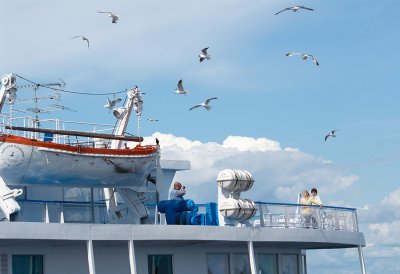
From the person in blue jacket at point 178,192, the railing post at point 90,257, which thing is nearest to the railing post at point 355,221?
the person in blue jacket at point 178,192

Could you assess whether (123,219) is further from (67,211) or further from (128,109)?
(128,109)

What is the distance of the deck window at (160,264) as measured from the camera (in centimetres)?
2738

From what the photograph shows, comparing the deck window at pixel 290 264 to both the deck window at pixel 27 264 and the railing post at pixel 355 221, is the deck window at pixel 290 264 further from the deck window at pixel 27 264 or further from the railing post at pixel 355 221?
the deck window at pixel 27 264

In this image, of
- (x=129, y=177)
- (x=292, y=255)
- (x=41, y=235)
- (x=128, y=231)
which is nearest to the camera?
(x=41, y=235)

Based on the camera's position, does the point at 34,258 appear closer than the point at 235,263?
Yes

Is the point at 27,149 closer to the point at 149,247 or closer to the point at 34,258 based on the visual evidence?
the point at 34,258

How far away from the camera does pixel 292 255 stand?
31.3 metres

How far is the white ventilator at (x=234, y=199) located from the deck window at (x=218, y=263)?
165 cm

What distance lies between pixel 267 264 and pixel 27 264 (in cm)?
891

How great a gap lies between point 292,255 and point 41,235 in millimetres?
10927

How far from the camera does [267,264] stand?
3028cm

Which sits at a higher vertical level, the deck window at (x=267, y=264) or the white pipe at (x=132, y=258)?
the deck window at (x=267, y=264)

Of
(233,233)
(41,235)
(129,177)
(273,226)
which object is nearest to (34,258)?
(41,235)

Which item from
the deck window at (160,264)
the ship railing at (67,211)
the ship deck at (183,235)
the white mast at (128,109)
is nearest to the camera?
the ship deck at (183,235)
